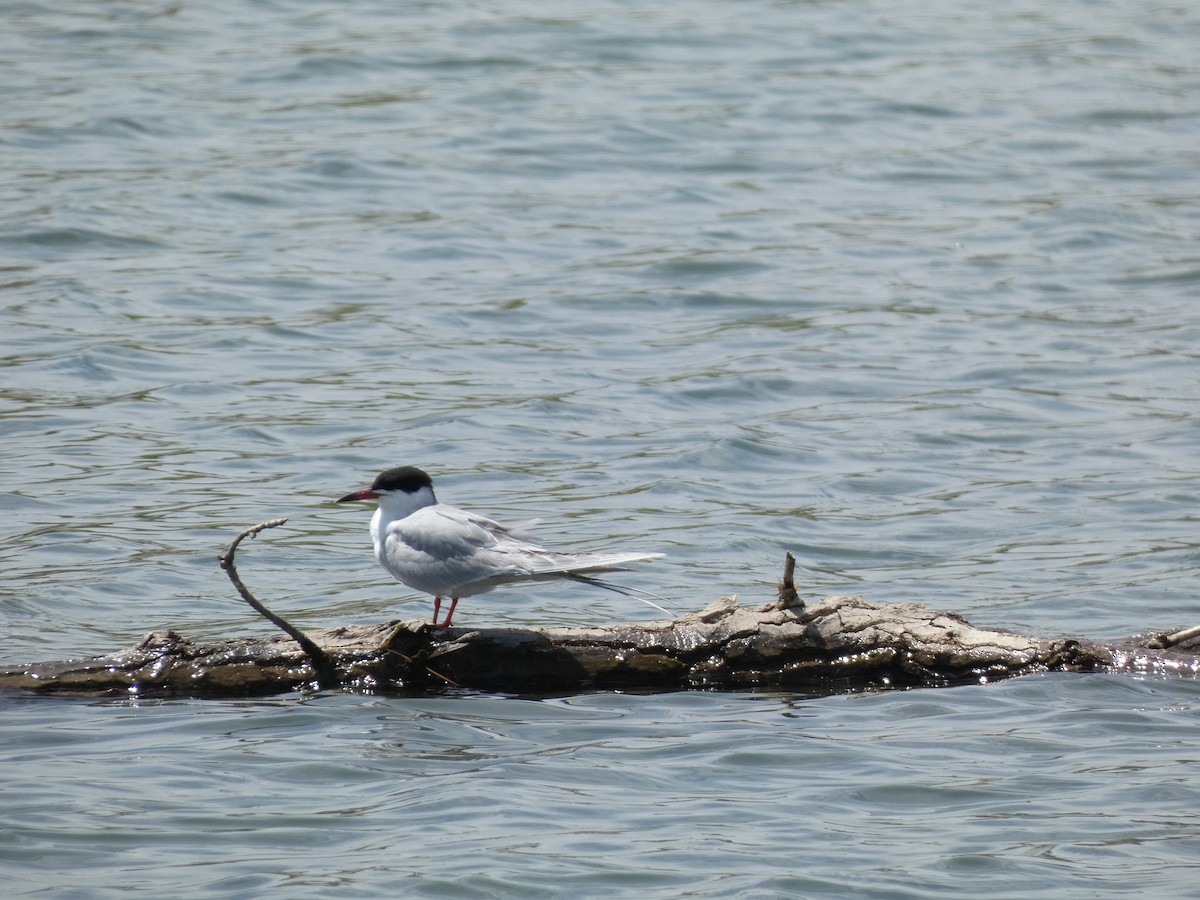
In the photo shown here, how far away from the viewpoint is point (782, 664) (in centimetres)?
736

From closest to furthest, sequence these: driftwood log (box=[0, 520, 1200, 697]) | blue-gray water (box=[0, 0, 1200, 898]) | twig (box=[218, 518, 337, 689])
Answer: blue-gray water (box=[0, 0, 1200, 898]), twig (box=[218, 518, 337, 689]), driftwood log (box=[0, 520, 1200, 697])

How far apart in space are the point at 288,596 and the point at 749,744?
11.4 ft

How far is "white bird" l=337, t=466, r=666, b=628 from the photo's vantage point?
7.39 m

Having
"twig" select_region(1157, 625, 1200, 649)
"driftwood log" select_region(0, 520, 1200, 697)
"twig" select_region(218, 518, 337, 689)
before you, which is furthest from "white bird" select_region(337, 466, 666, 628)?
"twig" select_region(1157, 625, 1200, 649)

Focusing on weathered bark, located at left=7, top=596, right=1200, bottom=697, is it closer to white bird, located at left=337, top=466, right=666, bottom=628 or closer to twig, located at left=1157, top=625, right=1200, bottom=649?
twig, located at left=1157, top=625, right=1200, bottom=649

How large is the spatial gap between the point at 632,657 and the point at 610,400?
5.84 m

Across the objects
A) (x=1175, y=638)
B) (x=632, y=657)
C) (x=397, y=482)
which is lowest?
(x=632, y=657)

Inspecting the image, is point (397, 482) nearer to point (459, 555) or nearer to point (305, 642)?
point (459, 555)

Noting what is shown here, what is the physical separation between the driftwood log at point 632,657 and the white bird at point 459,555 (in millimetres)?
248

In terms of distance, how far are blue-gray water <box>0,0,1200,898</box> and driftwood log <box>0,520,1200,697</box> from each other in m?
0.11

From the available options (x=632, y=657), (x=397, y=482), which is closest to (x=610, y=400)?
(x=397, y=482)

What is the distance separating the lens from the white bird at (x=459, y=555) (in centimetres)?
739

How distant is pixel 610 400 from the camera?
1298 cm

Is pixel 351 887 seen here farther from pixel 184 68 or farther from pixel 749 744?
pixel 184 68
